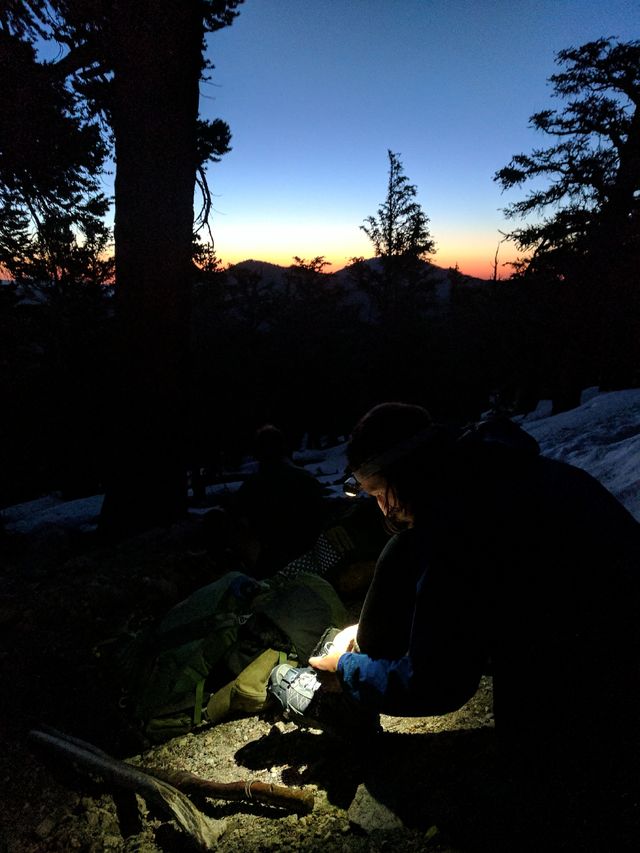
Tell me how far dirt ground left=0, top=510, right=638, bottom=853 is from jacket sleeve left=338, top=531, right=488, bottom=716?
25 cm

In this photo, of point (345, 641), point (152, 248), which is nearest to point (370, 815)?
point (345, 641)

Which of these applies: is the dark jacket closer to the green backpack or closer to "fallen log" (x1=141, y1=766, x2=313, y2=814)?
"fallen log" (x1=141, y1=766, x2=313, y2=814)

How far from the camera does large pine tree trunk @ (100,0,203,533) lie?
540 centimetres

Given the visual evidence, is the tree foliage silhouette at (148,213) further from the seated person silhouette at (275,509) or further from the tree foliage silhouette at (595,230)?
the tree foliage silhouette at (595,230)

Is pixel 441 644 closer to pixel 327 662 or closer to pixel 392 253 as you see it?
pixel 327 662

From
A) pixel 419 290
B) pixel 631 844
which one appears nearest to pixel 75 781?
pixel 631 844

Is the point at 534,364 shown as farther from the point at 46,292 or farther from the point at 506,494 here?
the point at 506,494

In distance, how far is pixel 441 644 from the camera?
1584mm

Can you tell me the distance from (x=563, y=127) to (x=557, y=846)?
18.5 metres

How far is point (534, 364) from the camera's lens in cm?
1736

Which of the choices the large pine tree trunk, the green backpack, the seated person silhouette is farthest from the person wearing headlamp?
the large pine tree trunk

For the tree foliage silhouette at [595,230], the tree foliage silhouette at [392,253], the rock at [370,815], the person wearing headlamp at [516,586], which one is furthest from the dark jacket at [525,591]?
the tree foliage silhouette at [392,253]

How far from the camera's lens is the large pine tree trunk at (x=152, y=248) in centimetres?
540

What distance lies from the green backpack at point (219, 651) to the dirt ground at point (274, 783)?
0.15 meters
